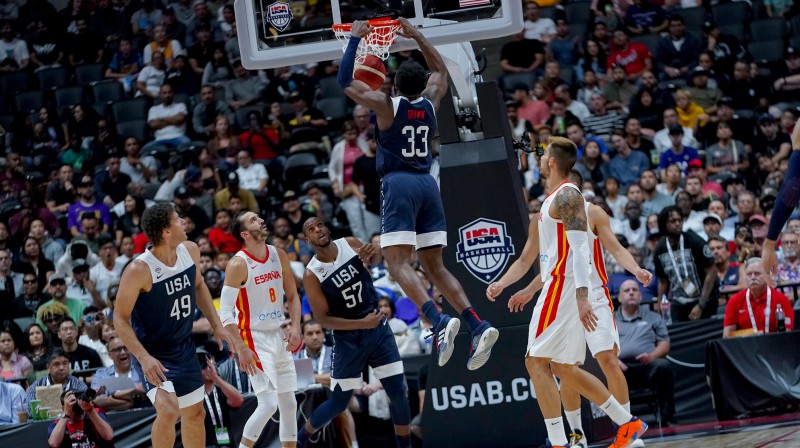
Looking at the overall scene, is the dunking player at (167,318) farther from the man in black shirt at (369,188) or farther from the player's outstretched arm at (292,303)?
the man in black shirt at (369,188)

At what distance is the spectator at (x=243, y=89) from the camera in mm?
17609

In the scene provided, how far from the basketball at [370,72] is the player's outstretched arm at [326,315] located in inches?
88.7

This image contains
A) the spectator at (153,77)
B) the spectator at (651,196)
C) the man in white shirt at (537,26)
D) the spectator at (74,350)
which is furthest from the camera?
the spectator at (153,77)

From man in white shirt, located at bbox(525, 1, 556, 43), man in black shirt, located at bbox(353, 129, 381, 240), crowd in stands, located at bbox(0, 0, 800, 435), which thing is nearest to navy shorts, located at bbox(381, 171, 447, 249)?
crowd in stands, located at bbox(0, 0, 800, 435)

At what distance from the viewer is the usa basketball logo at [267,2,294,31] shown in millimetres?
9367

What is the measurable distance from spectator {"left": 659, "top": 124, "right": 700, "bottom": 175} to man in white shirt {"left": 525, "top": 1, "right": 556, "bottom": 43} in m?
3.44

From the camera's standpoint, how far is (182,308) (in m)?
7.92

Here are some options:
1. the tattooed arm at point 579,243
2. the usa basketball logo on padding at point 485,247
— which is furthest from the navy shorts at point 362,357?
the tattooed arm at point 579,243

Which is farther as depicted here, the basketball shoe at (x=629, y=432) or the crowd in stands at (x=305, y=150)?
the crowd in stands at (x=305, y=150)

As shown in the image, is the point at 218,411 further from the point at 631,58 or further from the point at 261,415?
the point at 631,58

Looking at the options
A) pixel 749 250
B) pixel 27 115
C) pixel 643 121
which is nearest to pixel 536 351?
pixel 749 250

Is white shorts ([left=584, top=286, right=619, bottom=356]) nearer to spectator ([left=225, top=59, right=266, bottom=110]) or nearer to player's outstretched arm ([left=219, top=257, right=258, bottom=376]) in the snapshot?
player's outstretched arm ([left=219, top=257, right=258, bottom=376])

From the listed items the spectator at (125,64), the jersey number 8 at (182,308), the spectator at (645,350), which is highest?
the spectator at (125,64)

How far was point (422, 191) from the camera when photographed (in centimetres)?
752
